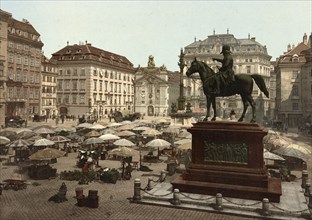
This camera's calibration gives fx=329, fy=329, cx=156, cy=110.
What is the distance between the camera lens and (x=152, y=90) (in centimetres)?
9344

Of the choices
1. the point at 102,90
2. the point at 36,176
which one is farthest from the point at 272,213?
the point at 102,90

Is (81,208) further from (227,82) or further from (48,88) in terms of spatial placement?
(48,88)

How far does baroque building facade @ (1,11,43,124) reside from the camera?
5888cm

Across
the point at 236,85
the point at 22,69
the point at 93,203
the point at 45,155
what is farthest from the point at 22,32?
the point at 93,203

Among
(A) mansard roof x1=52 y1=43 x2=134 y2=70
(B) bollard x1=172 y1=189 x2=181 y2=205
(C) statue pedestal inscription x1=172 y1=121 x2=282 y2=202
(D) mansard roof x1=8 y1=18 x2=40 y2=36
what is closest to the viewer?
(B) bollard x1=172 y1=189 x2=181 y2=205

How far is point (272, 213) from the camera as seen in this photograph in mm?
13102

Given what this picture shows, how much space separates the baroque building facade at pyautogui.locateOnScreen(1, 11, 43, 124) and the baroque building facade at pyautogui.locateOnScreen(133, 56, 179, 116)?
107 feet

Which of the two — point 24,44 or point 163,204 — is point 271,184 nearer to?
point 163,204

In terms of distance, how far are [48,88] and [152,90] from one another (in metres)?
30.6

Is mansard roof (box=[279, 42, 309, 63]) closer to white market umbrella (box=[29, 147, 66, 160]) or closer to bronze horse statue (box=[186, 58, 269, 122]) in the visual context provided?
bronze horse statue (box=[186, 58, 269, 122])

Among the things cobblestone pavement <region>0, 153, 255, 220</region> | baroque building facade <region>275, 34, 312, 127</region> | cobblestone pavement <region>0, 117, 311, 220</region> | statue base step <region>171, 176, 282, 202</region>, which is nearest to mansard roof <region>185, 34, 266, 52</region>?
baroque building facade <region>275, 34, 312, 127</region>

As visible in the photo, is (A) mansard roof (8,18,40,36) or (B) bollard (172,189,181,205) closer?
(B) bollard (172,189,181,205)

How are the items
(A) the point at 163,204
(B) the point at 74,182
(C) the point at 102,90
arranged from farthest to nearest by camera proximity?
(C) the point at 102,90 < (B) the point at 74,182 < (A) the point at 163,204

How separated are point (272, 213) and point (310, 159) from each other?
16.9 m
